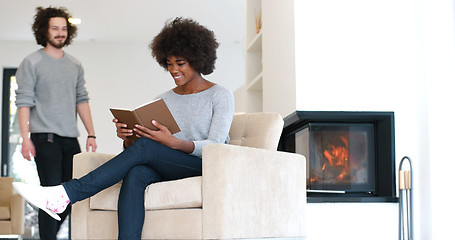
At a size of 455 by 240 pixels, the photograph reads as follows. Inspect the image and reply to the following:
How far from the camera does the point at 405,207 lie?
372 centimetres

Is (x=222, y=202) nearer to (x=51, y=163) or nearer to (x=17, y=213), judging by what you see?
(x=51, y=163)

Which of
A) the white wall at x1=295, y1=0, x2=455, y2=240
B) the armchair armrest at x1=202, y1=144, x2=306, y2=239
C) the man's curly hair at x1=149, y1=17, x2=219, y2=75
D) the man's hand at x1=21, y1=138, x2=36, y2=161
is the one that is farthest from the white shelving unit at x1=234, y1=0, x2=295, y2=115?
the man's hand at x1=21, y1=138, x2=36, y2=161

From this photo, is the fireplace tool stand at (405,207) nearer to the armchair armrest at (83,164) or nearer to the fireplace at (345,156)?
the fireplace at (345,156)

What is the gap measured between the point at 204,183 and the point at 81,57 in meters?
7.30

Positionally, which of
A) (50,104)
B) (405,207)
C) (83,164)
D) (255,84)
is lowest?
(405,207)

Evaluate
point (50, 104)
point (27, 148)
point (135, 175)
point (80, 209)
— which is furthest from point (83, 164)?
point (50, 104)

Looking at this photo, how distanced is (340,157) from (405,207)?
47 cm

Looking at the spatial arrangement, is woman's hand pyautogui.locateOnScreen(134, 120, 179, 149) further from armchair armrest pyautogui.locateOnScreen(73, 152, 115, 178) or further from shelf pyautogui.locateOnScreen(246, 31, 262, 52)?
shelf pyautogui.locateOnScreen(246, 31, 262, 52)

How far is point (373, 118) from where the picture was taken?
3842 mm

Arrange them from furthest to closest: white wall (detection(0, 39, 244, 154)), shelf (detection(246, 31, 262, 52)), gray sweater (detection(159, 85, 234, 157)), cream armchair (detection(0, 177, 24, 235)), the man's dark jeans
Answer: white wall (detection(0, 39, 244, 154)) → cream armchair (detection(0, 177, 24, 235)) → shelf (detection(246, 31, 262, 52)) → the man's dark jeans → gray sweater (detection(159, 85, 234, 157))

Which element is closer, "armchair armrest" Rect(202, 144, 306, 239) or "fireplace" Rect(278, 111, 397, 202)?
"armchair armrest" Rect(202, 144, 306, 239)

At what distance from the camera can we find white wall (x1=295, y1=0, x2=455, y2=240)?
366 centimetres

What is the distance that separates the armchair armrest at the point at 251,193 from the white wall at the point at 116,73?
6675 millimetres

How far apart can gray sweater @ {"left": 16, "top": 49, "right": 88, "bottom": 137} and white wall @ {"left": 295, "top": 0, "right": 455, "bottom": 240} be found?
4.17 feet
